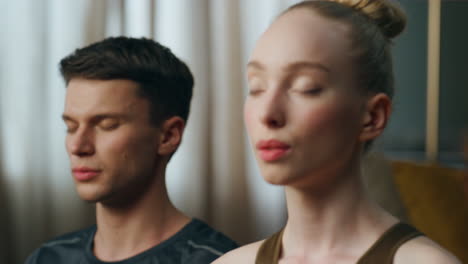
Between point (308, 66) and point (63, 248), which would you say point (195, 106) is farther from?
point (308, 66)

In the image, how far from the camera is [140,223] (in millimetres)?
1375

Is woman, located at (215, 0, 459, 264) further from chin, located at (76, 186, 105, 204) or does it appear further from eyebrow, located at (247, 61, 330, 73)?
chin, located at (76, 186, 105, 204)

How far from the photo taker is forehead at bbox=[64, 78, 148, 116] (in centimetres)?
132

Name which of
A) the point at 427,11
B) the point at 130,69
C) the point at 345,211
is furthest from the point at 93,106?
the point at 427,11

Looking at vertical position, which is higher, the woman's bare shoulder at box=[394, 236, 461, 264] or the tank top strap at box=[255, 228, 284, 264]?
the woman's bare shoulder at box=[394, 236, 461, 264]

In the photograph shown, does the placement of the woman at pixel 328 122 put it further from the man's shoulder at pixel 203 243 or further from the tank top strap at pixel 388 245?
the man's shoulder at pixel 203 243

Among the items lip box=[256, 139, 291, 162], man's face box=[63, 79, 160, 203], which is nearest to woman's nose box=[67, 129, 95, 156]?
man's face box=[63, 79, 160, 203]

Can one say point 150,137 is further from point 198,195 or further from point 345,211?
point 198,195

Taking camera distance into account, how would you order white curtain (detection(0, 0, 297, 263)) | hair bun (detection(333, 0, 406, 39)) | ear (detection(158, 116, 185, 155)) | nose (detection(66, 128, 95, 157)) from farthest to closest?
white curtain (detection(0, 0, 297, 263)) → ear (detection(158, 116, 185, 155)) → nose (detection(66, 128, 95, 157)) → hair bun (detection(333, 0, 406, 39))

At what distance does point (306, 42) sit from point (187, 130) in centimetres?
203

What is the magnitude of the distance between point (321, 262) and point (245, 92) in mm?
2051

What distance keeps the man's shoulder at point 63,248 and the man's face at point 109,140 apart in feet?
0.66

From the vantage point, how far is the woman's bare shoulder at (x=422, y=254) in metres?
0.86

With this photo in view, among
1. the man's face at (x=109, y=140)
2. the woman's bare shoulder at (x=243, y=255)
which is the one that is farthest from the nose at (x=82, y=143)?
the woman's bare shoulder at (x=243, y=255)
